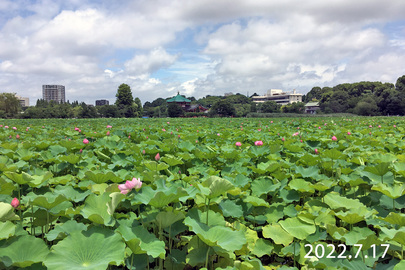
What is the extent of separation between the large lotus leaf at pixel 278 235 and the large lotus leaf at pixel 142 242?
2.14ft

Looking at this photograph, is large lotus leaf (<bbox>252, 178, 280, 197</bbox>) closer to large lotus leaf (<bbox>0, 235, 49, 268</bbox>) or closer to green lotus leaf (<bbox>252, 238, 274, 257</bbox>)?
green lotus leaf (<bbox>252, 238, 274, 257</bbox>)

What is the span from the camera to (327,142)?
3.80m

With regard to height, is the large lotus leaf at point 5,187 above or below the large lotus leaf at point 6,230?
above

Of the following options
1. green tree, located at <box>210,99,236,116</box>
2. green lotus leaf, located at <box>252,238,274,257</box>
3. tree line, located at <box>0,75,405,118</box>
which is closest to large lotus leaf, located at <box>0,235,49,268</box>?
green lotus leaf, located at <box>252,238,274,257</box>

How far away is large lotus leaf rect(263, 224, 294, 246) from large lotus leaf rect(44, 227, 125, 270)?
0.82m

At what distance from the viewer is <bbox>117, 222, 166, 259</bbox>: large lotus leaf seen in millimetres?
1033

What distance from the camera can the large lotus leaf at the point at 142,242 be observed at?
103cm

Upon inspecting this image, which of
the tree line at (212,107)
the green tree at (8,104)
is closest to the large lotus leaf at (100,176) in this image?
the tree line at (212,107)

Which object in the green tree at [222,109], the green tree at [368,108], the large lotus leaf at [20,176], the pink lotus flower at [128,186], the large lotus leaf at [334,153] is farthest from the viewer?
the green tree at [222,109]

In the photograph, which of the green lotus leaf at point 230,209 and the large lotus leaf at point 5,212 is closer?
the large lotus leaf at point 5,212

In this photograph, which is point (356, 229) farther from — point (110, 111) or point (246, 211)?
point (110, 111)

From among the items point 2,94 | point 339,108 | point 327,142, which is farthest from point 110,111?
point 327,142

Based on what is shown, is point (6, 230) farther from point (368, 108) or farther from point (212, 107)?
point (368, 108)

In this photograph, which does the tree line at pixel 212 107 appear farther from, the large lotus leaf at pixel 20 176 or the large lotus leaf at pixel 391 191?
the large lotus leaf at pixel 20 176
